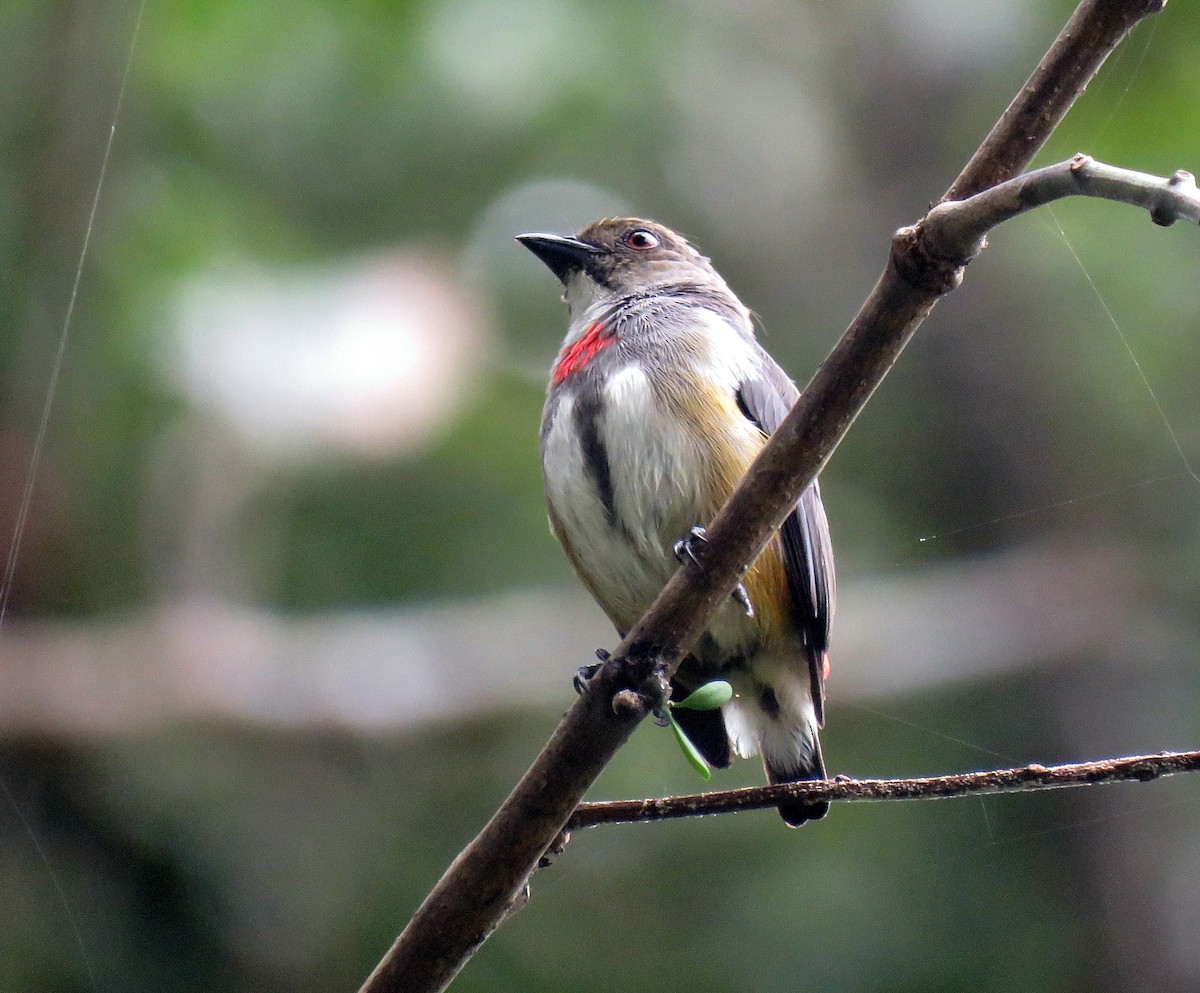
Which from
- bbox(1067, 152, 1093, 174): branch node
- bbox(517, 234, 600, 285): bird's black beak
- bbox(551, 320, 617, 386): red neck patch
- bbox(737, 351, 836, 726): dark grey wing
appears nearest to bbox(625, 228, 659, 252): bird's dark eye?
bbox(517, 234, 600, 285): bird's black beak

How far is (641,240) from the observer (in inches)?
190

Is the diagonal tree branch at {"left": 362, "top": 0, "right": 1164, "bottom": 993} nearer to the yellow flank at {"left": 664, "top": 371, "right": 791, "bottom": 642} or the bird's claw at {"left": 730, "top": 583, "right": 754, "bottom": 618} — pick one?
the bird's claw at {"left": 730, "top": 583, "right": 754, "bottom": 618}

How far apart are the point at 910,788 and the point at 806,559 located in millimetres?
1543

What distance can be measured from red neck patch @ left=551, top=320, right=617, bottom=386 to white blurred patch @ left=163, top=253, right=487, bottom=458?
9.76 ft

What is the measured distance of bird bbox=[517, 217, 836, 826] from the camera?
3.44 metres

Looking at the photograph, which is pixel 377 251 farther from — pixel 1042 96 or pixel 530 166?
pixel 1042 96

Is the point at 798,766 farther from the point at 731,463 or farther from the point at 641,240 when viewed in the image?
the point at 641,240

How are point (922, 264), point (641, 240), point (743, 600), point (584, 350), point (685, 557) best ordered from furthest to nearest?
point (641, 240) → point (584, 350) → point (743, 600) → point (685, 557) → point (922, 264)

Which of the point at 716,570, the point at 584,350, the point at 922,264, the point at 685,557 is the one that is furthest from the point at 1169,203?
the point at 584,350

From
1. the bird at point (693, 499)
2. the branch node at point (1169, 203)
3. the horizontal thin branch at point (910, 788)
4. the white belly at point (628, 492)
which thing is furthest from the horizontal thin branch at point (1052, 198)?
the white belly at point (628, 492)

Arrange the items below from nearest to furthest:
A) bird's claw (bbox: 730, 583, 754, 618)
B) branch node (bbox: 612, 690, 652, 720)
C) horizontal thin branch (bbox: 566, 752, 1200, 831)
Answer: horizontal thin branch (bbox: 566, 752, 1200, 831) < branch node (bbox: 612, 690, 652, 720) < bird's claw (bbox: 730, 583, 754, 618)

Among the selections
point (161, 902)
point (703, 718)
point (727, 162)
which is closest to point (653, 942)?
point (161, 902)

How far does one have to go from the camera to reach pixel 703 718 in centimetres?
388

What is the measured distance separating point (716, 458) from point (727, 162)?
677 cm
